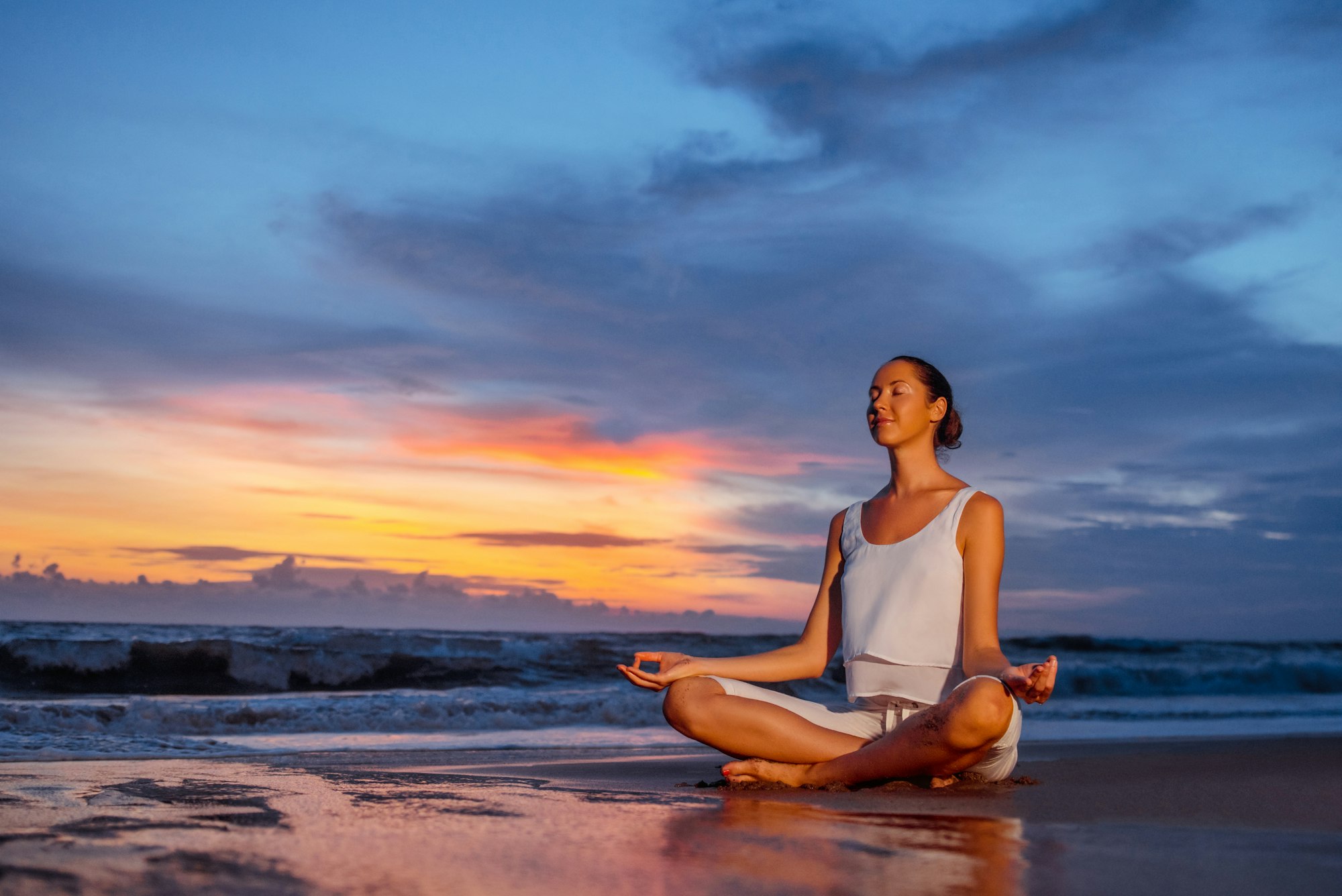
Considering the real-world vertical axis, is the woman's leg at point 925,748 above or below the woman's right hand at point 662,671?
below

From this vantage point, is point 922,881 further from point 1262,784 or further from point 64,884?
point 1262,784

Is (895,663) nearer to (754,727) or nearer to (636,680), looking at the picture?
(754,727)

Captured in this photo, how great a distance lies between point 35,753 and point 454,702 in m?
4.53

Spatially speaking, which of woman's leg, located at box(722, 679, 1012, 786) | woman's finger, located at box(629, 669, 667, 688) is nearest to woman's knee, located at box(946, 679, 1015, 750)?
woman's leg, located at box(722, 679, 1012, 786)

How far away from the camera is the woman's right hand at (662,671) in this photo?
356 cm

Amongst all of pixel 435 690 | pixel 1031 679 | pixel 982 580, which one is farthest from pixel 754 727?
pixel 435 690

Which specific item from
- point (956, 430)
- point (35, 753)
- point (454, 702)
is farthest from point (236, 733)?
point (956, 430)

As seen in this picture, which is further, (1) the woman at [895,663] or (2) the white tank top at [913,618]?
(2) the white tank top at [913,618]

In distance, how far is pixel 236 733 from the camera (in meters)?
8.27

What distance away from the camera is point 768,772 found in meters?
3.52

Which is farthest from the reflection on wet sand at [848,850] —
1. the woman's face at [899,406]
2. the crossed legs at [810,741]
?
the woman's face at [899,406]

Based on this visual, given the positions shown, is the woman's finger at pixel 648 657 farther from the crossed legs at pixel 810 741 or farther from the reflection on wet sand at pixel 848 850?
the reflection on wet sand at pixel 848 850

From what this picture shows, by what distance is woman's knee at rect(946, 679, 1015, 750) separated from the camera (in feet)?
10.2

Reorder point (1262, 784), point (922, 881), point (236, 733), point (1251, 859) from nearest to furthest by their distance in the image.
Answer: point (922, 881) → point (1251, 859) → point (1262, 784) → point (236, 733)
